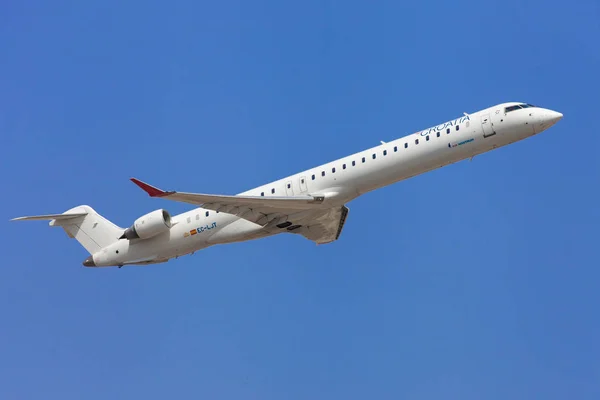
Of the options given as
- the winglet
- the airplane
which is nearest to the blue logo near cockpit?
the airplane

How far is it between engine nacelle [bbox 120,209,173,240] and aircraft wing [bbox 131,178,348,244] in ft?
8.79

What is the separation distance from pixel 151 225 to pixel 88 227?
3.91 m

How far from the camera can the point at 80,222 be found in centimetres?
3278

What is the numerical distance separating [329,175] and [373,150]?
5.33 ft

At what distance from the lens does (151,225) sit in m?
29.9

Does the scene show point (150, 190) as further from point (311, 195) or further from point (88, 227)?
point (88, 227)

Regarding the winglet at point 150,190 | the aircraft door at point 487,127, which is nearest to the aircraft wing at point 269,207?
the winglet at point 150,190

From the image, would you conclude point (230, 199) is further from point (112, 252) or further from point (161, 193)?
point (112, 252)

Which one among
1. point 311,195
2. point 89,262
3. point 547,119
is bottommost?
point 311,195

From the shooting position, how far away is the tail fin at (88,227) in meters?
32.2

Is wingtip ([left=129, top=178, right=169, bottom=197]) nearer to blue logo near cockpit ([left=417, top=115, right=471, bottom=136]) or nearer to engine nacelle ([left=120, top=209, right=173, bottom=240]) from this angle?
engine nacelle ([left=120, top=209, right=173, bottom=240])

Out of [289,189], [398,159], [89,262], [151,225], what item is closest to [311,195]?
[289,189]

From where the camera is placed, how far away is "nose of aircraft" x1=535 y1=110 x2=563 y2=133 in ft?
87.4

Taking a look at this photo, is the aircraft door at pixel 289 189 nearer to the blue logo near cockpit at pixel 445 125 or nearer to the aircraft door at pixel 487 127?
→ the blue logo near cockpit at pixel 445 125
